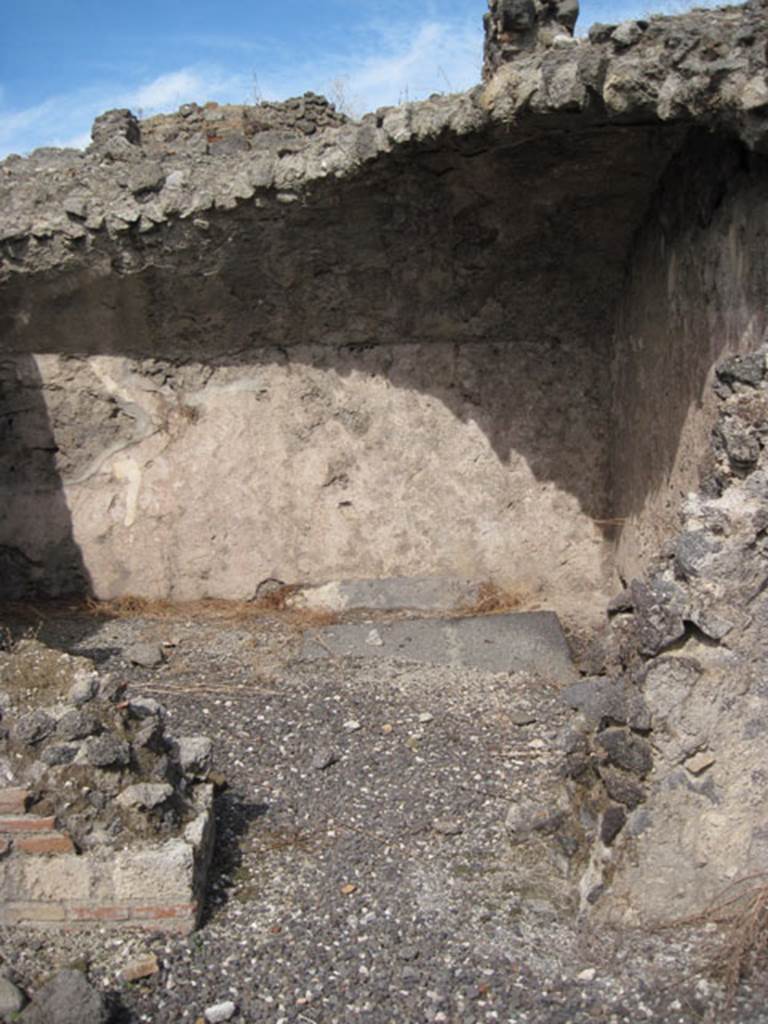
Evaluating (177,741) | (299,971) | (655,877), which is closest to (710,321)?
(655,877)

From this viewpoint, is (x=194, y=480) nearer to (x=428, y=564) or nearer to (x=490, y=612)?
(x=428, y=564)

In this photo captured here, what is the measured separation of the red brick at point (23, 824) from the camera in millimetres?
3104

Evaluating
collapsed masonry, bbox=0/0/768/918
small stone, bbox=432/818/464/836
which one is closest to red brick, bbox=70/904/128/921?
small stone, bbox=432/818/464/836

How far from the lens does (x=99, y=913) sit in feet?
10.2

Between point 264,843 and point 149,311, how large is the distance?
3.43 meters

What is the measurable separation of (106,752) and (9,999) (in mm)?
719

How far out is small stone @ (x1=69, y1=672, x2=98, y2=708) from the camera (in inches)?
130

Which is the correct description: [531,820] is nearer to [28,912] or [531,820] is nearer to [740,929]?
[740,929]

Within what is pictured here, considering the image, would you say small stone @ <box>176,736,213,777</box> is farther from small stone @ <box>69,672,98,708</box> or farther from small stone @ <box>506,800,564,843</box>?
small stone @ <box>506,800,564,843</box>

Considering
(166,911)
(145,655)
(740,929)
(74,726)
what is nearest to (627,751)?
(740,929)

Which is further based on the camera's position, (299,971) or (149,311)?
(149,311)

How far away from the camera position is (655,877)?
3.01 m

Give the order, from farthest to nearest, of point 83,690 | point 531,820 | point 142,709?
point 531,820 → point 142,709 → point 83,690

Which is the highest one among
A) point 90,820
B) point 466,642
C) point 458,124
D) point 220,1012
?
point 458,124
